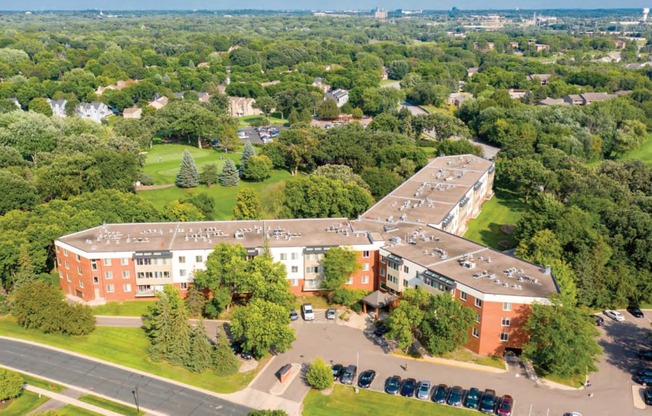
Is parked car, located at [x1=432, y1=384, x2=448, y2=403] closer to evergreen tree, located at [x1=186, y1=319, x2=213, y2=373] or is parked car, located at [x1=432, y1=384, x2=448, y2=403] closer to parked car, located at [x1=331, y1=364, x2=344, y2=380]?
parked car, located at [x1=331, y1=364, x2=344, y2=380]

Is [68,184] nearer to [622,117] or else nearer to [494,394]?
[494,394]

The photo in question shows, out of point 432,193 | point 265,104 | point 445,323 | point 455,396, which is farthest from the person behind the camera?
point 265,104

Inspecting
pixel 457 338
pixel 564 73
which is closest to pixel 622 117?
pixel 564 73

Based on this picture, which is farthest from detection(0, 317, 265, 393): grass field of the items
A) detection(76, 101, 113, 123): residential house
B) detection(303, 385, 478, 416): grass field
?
detection(76, 101, 113, 123): residential house

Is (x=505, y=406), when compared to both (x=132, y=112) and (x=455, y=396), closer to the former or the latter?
(x=455, y=396)

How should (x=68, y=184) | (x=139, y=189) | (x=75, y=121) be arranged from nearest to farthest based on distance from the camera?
1. (x=68, y=184)
2. (x=139, y=189)
3. (x=75, y=121)

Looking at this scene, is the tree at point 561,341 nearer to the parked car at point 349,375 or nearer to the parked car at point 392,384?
the parked car at point 392,384

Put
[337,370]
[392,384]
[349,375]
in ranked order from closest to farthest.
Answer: [392,384] < [349,375] < [337,370]

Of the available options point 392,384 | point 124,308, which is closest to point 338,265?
point 392,384
